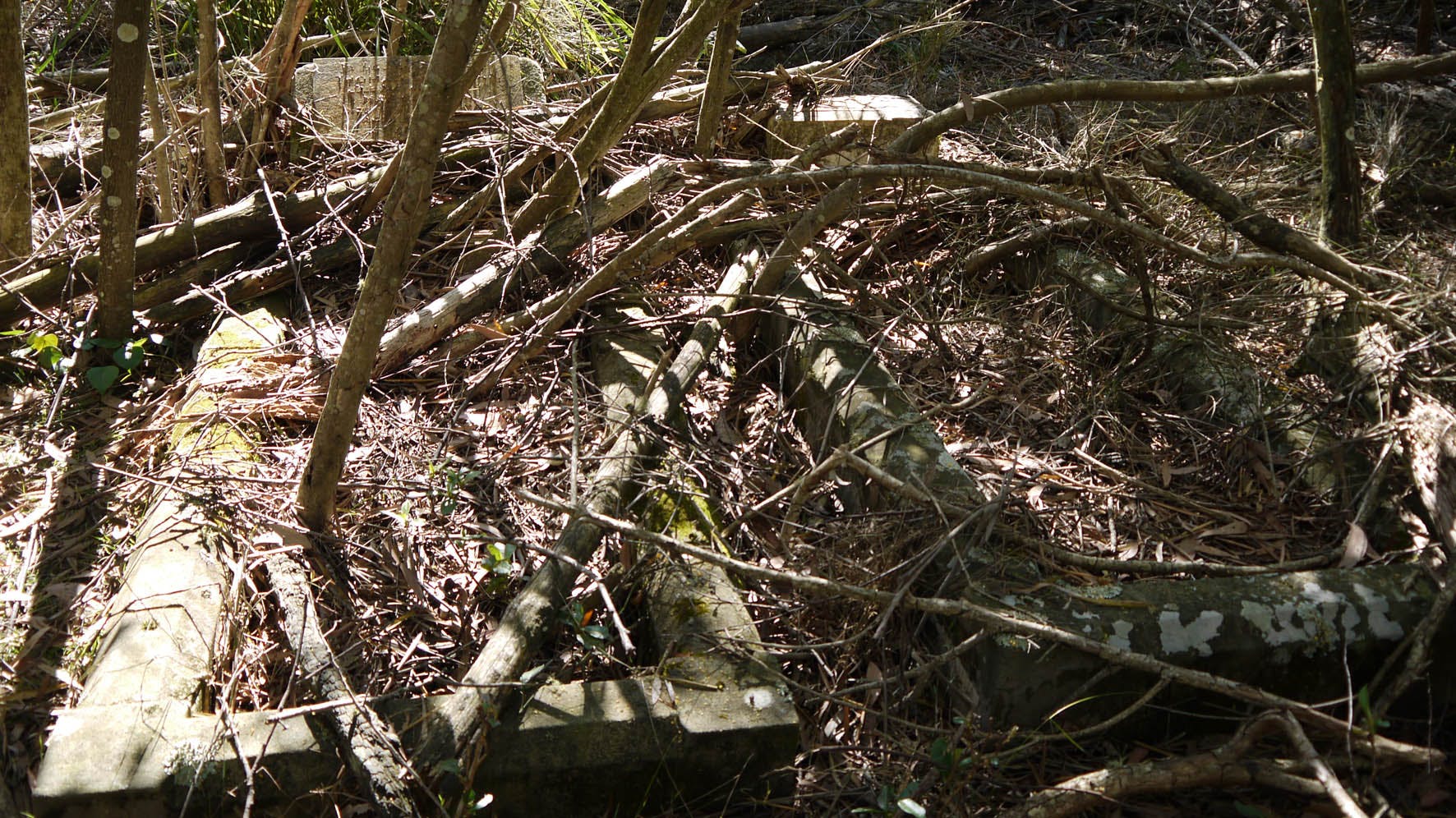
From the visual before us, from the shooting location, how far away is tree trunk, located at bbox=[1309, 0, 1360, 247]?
3.65m

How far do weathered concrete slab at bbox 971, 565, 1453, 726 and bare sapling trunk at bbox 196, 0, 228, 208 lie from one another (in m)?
3.64

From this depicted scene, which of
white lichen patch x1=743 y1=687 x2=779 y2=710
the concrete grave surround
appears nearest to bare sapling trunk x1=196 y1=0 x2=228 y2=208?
the concrete grave surround

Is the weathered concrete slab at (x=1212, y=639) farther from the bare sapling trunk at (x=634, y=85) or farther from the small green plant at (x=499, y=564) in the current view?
the bare sapling trunk at (x=634, y=85)

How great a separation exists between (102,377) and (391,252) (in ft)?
5.68

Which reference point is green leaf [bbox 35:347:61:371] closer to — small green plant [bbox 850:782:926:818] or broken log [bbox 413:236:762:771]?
broken log [bbox 413:236:762:771]

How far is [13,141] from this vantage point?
12.8 feet

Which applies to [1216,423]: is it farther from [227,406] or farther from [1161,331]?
[227,406]

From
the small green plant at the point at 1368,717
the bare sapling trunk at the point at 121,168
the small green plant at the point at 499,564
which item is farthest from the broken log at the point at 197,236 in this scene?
the small green plant at the point at 1368,717

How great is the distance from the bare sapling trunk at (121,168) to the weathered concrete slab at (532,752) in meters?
2.06

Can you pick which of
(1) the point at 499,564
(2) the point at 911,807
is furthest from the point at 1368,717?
(1) the point at 499,564

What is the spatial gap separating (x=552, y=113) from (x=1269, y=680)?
12.4 ft

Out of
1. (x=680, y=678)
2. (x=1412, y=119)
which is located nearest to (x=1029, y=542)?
(x=680, y=678)

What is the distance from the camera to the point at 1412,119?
575 centimetres

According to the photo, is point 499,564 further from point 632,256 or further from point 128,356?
point 128,356
